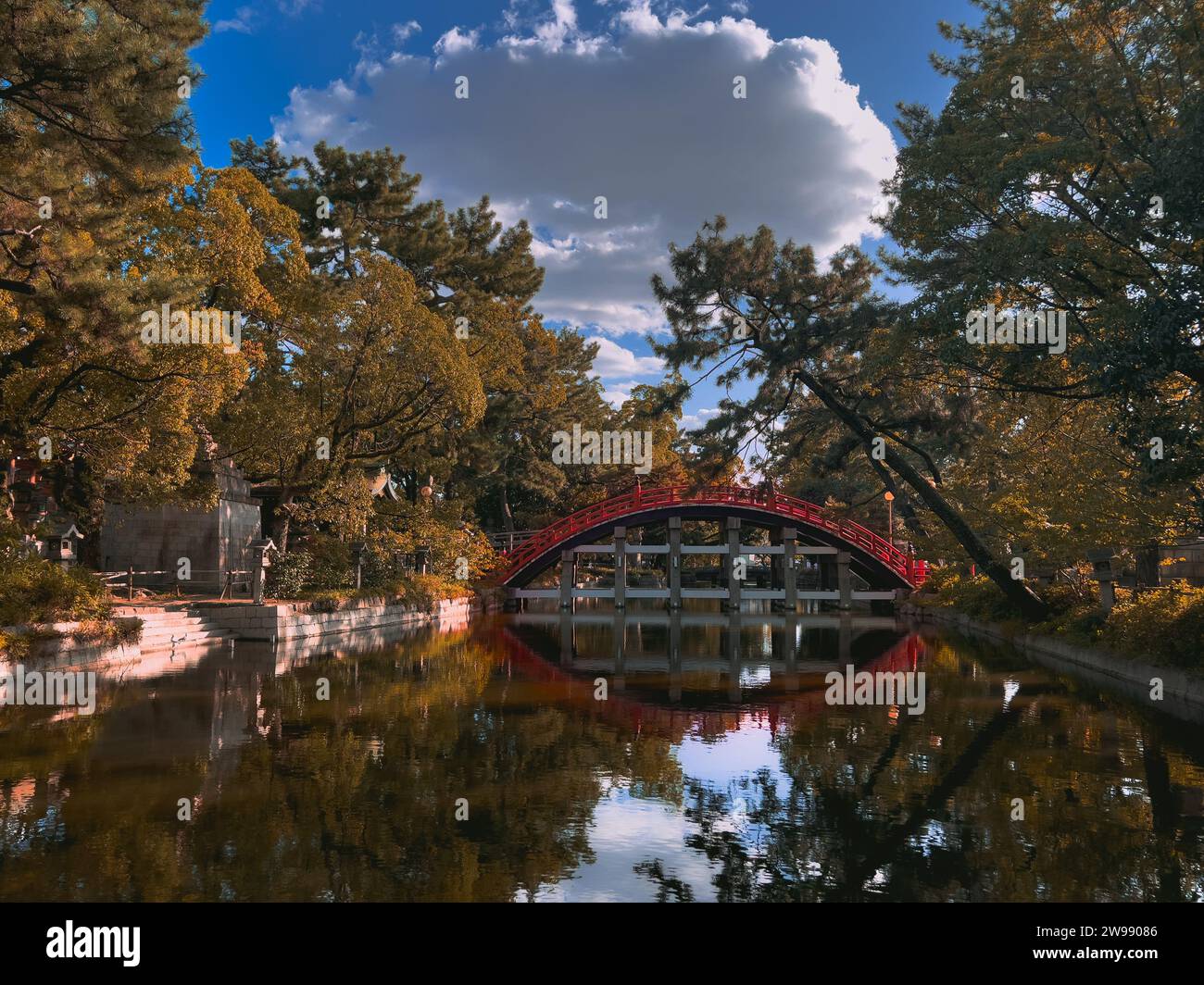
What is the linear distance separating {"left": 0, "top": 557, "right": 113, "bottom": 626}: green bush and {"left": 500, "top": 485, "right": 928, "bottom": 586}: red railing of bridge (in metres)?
18.3

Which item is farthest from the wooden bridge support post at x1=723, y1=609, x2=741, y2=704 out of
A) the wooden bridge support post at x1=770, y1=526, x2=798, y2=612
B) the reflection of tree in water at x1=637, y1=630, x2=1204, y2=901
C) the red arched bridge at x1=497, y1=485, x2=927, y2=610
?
the reflection of tree in water at x1=637, y1=630, x2=1204, y2=901

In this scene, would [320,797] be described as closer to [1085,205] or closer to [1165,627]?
[1165,627]

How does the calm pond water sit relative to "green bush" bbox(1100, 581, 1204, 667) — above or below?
below

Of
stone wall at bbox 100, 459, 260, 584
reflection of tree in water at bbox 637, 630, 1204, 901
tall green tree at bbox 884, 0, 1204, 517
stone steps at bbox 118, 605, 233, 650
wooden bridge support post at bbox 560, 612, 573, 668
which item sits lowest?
wooden bridge support post at bbox 560, 612, 573, 668

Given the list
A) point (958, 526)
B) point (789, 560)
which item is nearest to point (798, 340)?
point (958, 526)

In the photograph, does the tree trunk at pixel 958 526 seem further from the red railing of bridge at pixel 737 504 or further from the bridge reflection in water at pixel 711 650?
the red railing of bridge at pixel 737 504

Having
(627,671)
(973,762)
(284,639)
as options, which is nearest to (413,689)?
(627,671)

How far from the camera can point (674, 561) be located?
32.7 m

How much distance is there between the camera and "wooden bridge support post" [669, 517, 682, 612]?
31.5 metres

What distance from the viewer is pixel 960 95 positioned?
14.8 m

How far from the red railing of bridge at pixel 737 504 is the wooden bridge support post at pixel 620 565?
705 mm

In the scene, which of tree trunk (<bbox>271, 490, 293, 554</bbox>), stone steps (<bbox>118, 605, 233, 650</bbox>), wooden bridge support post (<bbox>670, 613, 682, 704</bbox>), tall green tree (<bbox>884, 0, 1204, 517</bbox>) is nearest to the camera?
tall green tree (<bbox>884, 0, 1204, 517</bbox>)

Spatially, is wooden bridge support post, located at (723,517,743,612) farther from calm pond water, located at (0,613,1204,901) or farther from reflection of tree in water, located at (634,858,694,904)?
reflection of tree in water, located at (634,858,694,904)

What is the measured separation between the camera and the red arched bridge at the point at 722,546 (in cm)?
3123
